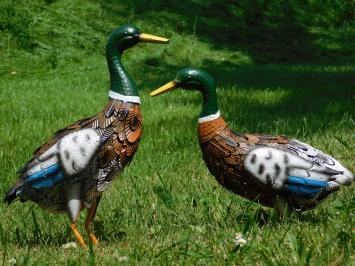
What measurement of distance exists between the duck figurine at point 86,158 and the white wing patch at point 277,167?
0.68 m

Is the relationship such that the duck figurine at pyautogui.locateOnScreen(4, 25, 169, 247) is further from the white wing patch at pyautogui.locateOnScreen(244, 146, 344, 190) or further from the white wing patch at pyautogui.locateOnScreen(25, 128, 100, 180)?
the white wing patch at pyautogui.locateOnScreen(244, 146, 344, 190)

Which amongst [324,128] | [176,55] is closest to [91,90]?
[176,55]

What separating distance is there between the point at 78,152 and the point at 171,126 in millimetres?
4056

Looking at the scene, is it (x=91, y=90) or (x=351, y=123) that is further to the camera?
(x=91, y=90)

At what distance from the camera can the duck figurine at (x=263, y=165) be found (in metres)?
3.95

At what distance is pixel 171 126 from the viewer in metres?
7.75

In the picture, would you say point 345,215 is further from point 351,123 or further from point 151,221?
point 351,123

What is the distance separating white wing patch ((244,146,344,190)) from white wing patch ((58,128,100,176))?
34.7 inches

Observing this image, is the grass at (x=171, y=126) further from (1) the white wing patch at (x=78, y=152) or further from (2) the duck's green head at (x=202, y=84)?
(2) the duck's green head at (x=202, y=84)

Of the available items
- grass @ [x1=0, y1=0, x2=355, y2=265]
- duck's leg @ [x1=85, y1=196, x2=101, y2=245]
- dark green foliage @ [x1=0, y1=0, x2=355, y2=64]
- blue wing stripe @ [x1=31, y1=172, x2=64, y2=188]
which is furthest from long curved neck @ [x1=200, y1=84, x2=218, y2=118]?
dark green foliage @ [x1=0, y1=0, x2=355, y2=64]

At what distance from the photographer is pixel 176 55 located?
46.8 feet

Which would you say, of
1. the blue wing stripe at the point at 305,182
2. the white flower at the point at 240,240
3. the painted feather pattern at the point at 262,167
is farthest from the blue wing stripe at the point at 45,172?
the blue wing stripe at the point at 305,182

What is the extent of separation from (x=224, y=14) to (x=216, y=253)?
14473mm

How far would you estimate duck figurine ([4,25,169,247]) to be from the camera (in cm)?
375
